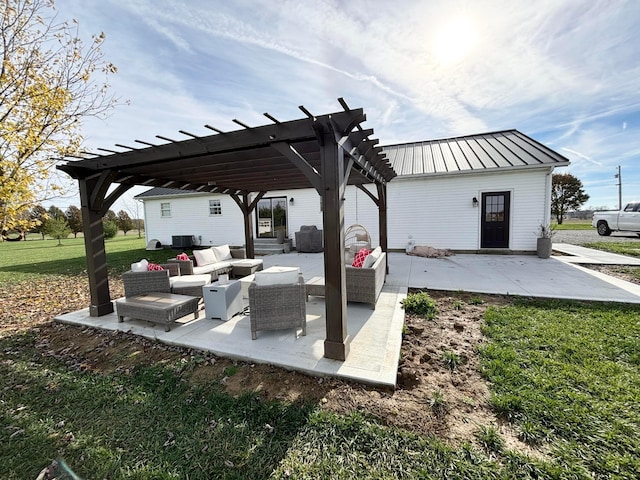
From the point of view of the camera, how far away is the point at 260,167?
17.8 ft

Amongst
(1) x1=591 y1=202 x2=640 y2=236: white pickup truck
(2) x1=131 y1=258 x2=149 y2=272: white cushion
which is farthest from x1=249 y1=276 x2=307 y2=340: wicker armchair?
(1) x1=591 y1=202 x2=640 y2=236: white pickup truck

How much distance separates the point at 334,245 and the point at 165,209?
15.5 metres

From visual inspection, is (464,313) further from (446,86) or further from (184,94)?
(184,94)

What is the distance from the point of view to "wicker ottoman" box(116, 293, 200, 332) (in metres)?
4.03

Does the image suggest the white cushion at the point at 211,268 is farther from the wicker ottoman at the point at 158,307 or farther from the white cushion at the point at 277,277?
the white cushion at the point at 277,277

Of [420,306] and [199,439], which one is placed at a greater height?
[420,306]

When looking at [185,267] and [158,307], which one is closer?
[158,307]

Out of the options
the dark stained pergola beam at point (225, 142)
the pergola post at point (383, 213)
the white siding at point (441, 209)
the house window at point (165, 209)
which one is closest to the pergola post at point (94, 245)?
the dark stained pergola beam at point (225, 142)

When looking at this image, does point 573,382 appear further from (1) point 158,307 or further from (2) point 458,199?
(2) point 458,199

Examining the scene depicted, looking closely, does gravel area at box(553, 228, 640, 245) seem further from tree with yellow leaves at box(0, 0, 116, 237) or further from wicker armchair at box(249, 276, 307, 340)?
tree with yellow leaves at box(0, 0, 116, 237)

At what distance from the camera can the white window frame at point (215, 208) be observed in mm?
14342

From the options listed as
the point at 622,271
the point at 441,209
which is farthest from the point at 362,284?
the point at 441,209

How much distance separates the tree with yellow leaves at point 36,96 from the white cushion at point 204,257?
317 cm

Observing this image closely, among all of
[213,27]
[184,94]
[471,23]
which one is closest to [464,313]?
[471,23]
